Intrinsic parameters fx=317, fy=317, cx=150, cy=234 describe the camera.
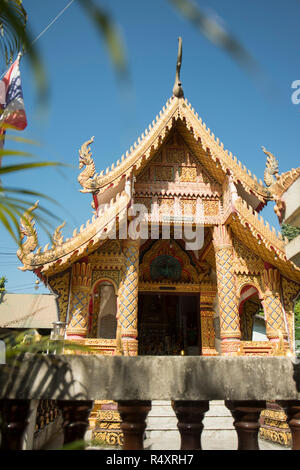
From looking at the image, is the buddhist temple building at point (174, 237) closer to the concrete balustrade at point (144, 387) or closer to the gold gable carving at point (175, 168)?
the gold gable carving at point (175, 168)

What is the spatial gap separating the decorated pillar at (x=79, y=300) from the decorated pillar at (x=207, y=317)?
3.82 m

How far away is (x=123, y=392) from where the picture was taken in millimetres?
1402

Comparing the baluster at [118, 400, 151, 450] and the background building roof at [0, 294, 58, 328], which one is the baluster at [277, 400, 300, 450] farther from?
the background building roof at [0, 294, 58, 328]

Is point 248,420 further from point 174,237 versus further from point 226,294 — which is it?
point 174,237

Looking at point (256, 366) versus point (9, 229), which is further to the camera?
point (256, 366)

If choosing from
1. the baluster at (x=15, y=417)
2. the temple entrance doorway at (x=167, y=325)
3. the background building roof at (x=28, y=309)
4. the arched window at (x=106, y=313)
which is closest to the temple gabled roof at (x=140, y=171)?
the arched window at (x=106, y=313)

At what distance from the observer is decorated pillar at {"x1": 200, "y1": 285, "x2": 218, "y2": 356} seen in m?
8.80

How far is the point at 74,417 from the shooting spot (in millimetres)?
1428

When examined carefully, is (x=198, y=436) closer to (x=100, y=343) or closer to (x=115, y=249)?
(x=100, y=343)

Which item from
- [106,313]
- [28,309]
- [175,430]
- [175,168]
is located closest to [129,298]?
[175,430]

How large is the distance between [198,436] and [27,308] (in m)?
14.8

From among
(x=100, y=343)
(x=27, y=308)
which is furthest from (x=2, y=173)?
(x=27, y=308)

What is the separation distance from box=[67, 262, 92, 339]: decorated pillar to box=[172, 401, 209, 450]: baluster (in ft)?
16.8
